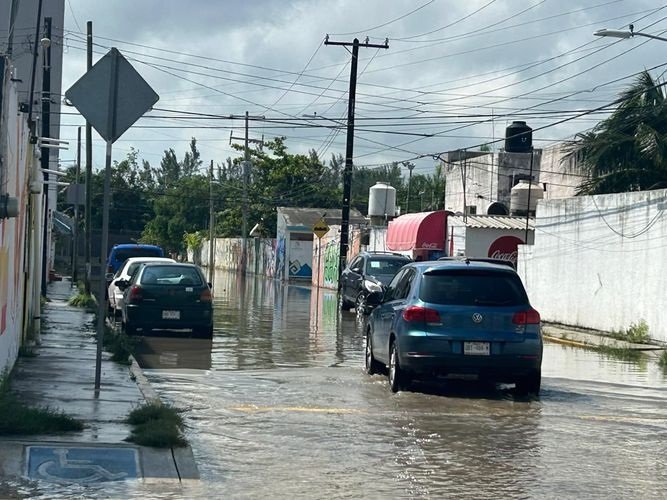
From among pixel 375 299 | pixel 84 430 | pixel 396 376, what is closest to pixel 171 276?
pixel 375 299

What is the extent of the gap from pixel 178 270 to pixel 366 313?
8697 mm

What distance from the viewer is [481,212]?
5391 centimetres

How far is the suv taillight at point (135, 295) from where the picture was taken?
20.9 metres

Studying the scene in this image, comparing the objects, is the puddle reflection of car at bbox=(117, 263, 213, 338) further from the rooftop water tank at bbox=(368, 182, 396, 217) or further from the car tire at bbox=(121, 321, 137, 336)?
the rooftop water tank at bbox=(368, 182, 396, 217)

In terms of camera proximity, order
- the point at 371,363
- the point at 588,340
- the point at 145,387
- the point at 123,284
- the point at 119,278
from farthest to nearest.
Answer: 1. the point at 119,278
2. the point at 588,340
3. the point at 123,284
4. the point at 371,363
5. the point at 145,387

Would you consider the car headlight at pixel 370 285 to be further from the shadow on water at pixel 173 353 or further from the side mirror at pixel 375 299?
the side mirror at pixel 375 299

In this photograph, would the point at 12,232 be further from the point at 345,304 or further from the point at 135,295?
the point at 345,304

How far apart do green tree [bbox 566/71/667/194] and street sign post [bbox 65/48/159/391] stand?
23686mm

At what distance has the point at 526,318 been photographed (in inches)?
537

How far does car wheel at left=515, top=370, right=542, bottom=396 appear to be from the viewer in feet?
45.1

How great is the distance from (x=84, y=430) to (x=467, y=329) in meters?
5.44

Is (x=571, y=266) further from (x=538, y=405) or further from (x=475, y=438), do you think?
(x=475, y=438)

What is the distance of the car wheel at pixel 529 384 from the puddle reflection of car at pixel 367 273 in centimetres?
1634

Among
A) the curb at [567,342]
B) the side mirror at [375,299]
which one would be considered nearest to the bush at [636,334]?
the curb at [567,342]
